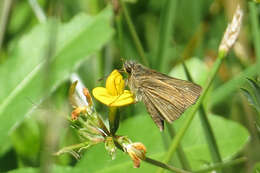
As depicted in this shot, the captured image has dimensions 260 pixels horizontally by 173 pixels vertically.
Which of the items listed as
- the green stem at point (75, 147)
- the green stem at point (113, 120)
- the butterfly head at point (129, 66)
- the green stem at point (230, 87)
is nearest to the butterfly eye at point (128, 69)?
the butterfly head at point (129, 66)

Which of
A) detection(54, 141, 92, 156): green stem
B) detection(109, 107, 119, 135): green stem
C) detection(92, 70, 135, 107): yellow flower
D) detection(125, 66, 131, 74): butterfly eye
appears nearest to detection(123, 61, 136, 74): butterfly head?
detection(125, 66, 131, 74): butterfly eye

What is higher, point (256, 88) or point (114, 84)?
point (114, 84)

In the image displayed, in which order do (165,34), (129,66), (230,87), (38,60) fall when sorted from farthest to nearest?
(38,60) < (165,34) < (230,87) < (129,66)

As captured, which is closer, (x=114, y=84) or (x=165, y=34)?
(x=114, y=84)

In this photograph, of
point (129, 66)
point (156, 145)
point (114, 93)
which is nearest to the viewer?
point (114, 93)

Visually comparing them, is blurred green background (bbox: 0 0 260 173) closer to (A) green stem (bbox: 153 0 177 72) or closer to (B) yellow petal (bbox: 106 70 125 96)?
(A) green stem (bbox: 153 0 177 72)

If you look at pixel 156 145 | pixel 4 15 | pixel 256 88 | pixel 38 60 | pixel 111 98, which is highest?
pixel 4 15

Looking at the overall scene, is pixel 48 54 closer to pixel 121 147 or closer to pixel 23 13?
pixel 121 147

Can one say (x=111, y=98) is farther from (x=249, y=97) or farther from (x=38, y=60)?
(x=38, y=60)

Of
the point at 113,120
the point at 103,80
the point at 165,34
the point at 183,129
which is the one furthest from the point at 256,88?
the point at 103,80
